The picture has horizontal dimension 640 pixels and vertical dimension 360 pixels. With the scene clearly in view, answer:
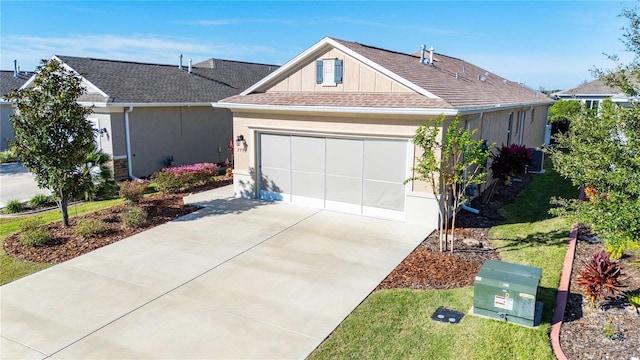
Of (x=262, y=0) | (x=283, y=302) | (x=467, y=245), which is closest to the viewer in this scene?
(x=283, y=302)

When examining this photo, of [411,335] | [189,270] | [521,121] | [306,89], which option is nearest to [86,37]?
[306,89]

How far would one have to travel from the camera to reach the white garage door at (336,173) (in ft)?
39.8

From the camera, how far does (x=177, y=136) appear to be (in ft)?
64.0

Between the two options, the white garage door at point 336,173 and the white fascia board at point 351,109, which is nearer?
the white fascia board at point 351,109

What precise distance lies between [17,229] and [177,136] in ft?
28.2

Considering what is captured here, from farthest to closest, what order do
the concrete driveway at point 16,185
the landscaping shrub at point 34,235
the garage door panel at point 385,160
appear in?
the concrete driveway at point 16,185
the garage door panel at point 385,160
the landscaping shrub at point 34,235

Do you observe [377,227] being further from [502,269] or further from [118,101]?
[118,101]

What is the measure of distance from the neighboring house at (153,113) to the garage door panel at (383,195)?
33.7 ft

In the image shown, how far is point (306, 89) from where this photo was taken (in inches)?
547

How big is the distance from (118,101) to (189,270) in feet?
34.0

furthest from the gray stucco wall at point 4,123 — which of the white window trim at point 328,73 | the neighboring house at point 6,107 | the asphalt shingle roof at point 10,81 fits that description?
the white window trim at point 328,73

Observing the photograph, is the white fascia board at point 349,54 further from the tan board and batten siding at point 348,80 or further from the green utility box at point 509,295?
the green utility box at point 509,295

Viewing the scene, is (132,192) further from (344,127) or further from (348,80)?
(348,80)

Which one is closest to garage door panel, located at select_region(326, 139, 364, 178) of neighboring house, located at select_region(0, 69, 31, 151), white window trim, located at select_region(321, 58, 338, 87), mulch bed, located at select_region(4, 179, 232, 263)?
white window trim, located at select_region(321, 58, 338, 87)
